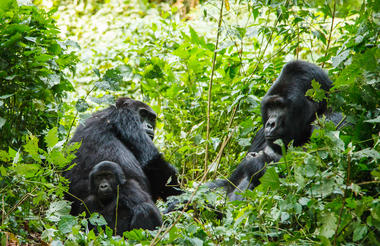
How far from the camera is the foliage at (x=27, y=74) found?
349 centimetres

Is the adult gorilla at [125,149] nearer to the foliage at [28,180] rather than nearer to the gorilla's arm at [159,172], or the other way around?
the gorilla's arm at [159,172]

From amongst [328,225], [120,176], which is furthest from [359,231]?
[120,176]

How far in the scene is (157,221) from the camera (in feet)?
12.4

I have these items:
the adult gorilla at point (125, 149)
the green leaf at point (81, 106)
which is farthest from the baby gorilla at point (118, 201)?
the green leaf at point (81, 106)

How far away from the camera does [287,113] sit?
4.05m

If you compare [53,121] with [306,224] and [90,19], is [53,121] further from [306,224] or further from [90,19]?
[90,19]

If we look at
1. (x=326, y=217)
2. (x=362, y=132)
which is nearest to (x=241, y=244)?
(x=326, y=217)

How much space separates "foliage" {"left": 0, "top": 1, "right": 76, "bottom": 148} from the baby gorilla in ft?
2.32

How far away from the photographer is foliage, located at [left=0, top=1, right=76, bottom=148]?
3492 mm

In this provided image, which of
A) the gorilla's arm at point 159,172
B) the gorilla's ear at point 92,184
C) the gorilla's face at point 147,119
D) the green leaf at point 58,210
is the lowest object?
the gorilla's arm at point 159,172

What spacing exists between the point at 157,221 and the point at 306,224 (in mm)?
1691

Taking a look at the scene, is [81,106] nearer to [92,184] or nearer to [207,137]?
[92,184]

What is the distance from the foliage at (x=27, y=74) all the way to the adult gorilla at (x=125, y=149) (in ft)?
1.60

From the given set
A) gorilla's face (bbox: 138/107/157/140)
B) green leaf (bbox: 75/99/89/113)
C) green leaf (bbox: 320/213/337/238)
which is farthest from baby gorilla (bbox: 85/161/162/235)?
green leaf (bbox: 320/213/337/238)
